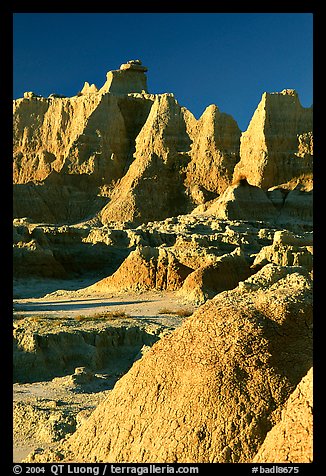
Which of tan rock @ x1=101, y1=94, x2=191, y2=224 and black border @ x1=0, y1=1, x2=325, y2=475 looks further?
tan rock @ x1=101, y1=94, x2=191, y2=224

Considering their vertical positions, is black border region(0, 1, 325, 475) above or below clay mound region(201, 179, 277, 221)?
below

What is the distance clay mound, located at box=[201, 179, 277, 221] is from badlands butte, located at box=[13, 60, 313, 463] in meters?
0.13

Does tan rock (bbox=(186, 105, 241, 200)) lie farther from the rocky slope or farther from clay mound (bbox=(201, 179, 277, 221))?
clay mound (bbox=(201, 179, 277, 221))

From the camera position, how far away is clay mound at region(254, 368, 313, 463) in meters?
4.29

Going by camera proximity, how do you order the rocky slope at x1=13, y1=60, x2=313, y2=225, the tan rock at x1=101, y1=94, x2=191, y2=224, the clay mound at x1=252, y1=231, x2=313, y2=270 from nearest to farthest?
the clay mound at x1=252, y1=231, x2=313, y2=270 → the rocky slope at x1=13, y1=60, x2=313, y2=225 → the tan rock at x1=101, y1=94, x2=191, y2=224

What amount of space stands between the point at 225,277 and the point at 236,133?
3502 centimetres

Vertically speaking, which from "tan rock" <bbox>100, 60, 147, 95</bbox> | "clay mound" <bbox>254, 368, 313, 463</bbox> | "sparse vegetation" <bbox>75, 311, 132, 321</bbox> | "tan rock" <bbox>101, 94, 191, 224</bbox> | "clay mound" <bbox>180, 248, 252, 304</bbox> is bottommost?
"clay mound" <bbox>254, 368, 313, 463</bbox>

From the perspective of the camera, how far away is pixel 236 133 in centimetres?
5162

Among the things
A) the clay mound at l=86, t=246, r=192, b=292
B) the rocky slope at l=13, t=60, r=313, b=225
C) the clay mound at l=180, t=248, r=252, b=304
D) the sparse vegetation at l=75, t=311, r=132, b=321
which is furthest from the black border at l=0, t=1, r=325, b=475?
the rocky slope at l=13, t=60, r=313, b=225

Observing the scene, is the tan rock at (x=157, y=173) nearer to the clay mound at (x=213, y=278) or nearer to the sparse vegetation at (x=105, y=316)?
the clay mound at (x=213, y=278)
